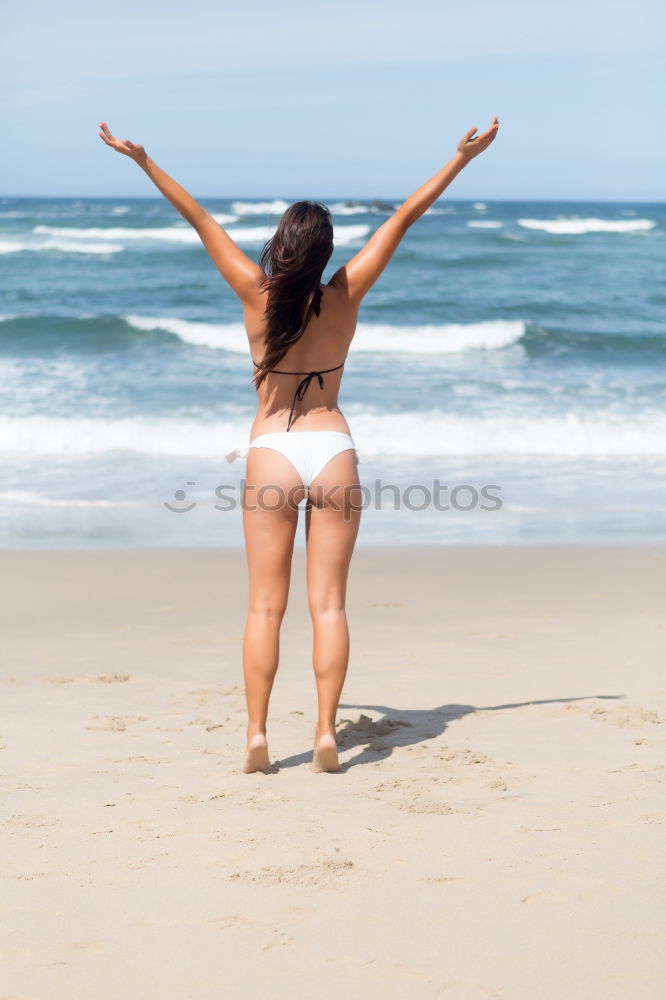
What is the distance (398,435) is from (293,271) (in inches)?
305

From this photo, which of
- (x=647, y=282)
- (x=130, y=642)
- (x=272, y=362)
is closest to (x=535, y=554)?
(x=130, y=642)

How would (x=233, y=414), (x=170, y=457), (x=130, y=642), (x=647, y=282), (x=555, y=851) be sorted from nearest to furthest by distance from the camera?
(x=555, y=851), (x=130, y=642), (x=170, y=457), (x=233, y=414), (x=647, y=282)

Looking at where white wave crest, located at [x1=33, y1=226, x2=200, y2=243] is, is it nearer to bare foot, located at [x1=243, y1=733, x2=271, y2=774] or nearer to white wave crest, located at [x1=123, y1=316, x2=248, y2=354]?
white wave crest, located at [x1=123, y1=316, x2=248, y2=354]

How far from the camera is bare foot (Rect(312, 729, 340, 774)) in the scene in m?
3.49

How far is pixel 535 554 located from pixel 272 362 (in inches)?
153

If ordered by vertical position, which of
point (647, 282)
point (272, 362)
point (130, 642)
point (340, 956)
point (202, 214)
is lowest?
point (340, 956)

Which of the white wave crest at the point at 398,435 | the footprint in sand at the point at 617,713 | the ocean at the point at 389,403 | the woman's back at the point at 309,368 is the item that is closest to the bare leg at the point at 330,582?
the woman's back at the point at 309,368

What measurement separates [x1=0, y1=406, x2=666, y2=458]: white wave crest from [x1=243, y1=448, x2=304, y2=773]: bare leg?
676 cm

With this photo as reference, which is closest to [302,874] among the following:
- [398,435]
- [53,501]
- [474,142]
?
[474,142]

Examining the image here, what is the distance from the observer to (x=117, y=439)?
10.8m

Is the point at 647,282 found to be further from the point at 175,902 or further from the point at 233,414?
the point at 175,902

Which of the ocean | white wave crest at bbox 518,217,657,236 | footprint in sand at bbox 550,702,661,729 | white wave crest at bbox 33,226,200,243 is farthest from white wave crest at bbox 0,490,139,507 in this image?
white wave crest at bbox 518,217,657,236

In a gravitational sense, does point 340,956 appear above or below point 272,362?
below

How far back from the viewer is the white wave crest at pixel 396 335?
16.5 meters
